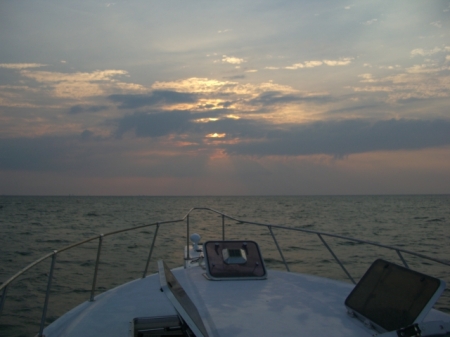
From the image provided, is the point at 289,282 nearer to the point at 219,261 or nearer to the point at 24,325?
the point at 219,261

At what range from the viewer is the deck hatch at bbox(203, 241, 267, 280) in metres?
5.95

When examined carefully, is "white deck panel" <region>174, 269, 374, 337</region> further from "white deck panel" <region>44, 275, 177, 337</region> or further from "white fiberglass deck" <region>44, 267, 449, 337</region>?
"white deck panel" <region>44, 275, 177, 337</region>

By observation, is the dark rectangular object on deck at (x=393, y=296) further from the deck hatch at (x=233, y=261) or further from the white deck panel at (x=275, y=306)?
the deck hatch at (x=233, y=261)

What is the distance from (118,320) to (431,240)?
25.7 meters

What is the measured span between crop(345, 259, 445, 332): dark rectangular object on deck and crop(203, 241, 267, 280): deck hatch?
1881 mm

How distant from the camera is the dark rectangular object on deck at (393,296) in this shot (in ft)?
Result: 11.5

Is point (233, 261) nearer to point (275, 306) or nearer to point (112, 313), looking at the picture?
point (275, 306)

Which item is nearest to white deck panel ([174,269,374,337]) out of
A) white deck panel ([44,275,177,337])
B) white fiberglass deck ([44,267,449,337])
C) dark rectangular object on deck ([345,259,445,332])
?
white fiberglass deck ([44,267,449,337])

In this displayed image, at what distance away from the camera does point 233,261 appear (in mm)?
6090

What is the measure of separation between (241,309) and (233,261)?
1621 mm

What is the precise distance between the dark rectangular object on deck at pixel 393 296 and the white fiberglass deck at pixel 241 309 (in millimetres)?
147

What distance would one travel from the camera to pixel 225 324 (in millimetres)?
4020

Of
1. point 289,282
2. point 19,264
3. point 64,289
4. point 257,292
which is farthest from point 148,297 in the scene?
point 19,264

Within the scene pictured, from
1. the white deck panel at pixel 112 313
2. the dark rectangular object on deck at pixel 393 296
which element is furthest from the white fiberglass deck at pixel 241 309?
the dark rectangular object on deck at pixel 393 296
